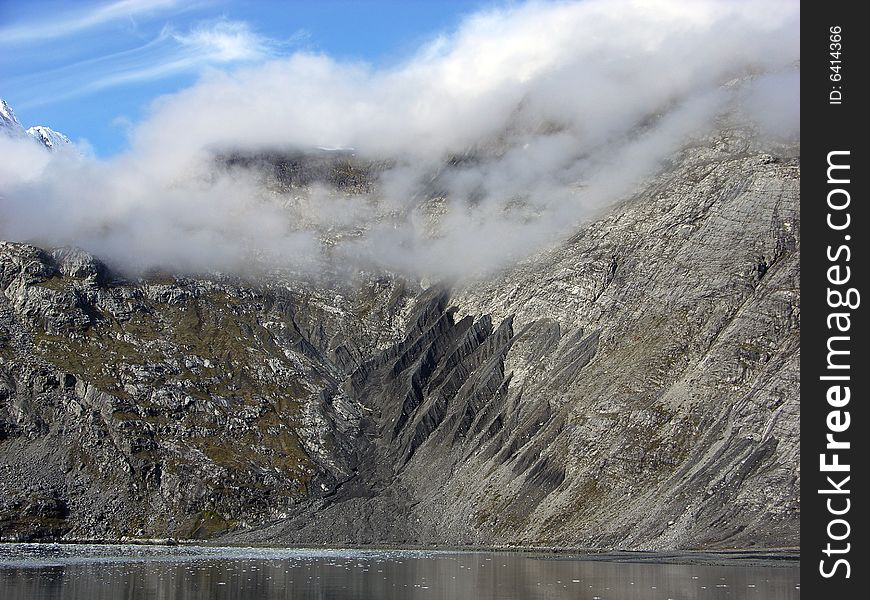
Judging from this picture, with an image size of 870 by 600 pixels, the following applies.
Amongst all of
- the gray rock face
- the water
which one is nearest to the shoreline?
the gray rock face

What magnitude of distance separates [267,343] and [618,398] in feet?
239

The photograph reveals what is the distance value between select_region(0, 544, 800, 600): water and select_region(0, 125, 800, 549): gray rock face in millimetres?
27961

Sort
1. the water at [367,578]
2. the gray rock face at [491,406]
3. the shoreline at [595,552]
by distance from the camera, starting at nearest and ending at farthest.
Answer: the water at [367,578]
the shoreline at [595,552]
the gray rock face at [491,406]

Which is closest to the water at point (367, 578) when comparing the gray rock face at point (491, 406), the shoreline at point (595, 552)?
the shoreline at point (595, 552)

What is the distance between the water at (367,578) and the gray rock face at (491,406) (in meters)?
28.0

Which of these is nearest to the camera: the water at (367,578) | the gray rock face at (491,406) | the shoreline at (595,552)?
the water at (367,578)

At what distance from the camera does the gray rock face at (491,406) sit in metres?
140

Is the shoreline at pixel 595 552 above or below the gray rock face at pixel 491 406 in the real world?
below

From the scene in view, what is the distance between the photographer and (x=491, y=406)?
174 meters

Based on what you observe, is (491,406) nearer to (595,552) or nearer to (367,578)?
(595,552)

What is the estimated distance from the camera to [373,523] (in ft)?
525

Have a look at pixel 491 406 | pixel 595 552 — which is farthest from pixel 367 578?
pixel 491 406

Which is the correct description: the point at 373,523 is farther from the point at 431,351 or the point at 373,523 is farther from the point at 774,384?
the point at 774,384

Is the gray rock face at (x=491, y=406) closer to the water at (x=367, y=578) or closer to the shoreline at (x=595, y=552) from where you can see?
the shoreline at (x=595, y=552)
